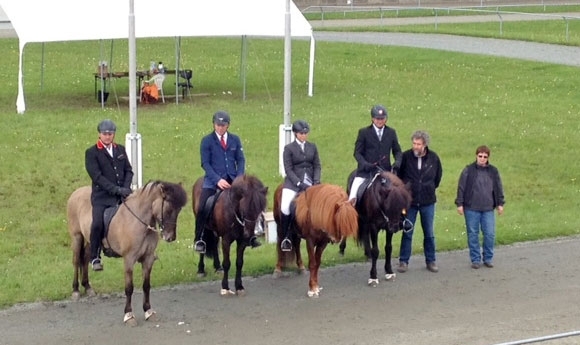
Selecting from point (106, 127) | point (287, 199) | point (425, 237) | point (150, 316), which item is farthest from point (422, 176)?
point (106, 127)

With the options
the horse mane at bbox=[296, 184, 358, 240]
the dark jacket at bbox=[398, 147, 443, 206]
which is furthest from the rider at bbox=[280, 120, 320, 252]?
the dark jacket at bbox=[398, 147, 443, 206]

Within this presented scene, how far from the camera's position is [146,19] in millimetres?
26219

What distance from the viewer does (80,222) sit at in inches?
491

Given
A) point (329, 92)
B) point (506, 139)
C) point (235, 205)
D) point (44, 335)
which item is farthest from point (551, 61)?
point (44, 335)

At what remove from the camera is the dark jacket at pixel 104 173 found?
12.0 m

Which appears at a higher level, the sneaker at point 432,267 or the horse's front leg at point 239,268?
the horse's front leg at point 239,268

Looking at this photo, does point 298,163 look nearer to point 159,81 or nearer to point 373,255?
point 373,255

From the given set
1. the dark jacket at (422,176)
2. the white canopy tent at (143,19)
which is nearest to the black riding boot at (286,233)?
the dark jacket at (422,176)

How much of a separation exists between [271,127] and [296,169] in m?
Answer: 11.3

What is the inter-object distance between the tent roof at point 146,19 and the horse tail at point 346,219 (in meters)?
13.4

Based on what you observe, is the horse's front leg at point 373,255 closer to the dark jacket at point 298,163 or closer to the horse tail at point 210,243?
the dark jacket at point 298,163

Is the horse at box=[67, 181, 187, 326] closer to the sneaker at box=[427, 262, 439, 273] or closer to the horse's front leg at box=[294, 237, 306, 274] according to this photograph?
the horse's front leg at box=[294, 237, 306, 274]

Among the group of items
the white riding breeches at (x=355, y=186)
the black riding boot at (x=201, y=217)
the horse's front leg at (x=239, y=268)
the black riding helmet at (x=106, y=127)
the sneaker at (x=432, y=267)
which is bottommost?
the sneaker at (x=432, y=267)

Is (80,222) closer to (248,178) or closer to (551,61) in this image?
(248,178)
